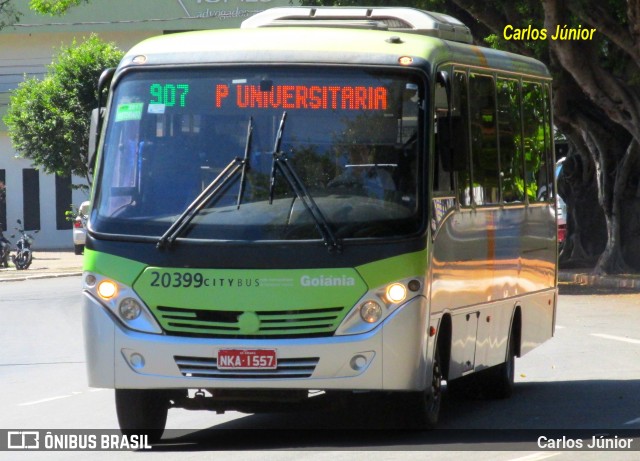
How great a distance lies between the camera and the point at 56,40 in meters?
50.2

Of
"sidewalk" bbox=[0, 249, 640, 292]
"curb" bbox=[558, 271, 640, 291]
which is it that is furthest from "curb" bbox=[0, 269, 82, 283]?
"curb" bbox=[558, 271, 640, 291]

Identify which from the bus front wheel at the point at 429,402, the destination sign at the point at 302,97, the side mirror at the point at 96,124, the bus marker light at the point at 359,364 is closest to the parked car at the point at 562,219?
the bus front wheel at the point at 429,402

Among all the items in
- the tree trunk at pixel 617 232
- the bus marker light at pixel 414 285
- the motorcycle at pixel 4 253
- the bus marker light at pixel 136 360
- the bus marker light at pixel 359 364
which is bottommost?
the motorcycle at pixel 4 253

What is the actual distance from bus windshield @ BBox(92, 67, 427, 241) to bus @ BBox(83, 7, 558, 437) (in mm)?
11

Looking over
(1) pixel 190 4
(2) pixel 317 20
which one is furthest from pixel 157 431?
(1) pixel 190 4

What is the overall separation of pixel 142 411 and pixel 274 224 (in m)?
1.59

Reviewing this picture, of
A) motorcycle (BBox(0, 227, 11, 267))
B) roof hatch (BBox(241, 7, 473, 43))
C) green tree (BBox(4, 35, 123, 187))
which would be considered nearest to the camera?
roof hatch (BBox(241, 7, 473, 43))

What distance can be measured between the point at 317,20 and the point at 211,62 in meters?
2.25

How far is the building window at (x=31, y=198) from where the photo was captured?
49.4 metres

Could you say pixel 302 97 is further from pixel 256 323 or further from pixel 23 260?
pixel 23 260

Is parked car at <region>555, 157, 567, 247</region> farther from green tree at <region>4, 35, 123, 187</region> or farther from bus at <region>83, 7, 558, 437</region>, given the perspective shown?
bus at <region>83, 7, 558, 437</region>

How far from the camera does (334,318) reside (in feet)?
28.4

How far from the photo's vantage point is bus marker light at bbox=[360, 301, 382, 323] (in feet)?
28.4

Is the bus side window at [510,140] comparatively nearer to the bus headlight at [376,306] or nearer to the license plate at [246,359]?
the bus headlight at [376,306]
